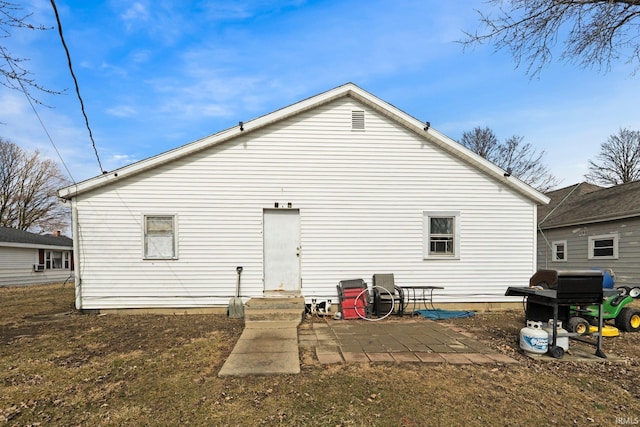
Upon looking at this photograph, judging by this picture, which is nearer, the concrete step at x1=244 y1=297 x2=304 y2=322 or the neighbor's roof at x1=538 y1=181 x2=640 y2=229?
the concrete step at x1=244 y1=297 x2=304 y2=322

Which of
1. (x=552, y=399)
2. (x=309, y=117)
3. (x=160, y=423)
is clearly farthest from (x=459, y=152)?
(x=160, y=423)

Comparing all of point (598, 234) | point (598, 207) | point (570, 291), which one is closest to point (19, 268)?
point (570, 291)

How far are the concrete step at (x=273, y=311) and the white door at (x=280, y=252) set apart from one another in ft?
2.96

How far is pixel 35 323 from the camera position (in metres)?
7.46

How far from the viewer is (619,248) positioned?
13312mm

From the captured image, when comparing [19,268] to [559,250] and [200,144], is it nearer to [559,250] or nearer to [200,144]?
[200,144]

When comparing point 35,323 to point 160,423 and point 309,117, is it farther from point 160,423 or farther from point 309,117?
point 309,117

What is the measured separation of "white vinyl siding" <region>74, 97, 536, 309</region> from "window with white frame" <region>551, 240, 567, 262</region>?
9621mm

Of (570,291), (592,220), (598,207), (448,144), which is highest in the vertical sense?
(448,144)

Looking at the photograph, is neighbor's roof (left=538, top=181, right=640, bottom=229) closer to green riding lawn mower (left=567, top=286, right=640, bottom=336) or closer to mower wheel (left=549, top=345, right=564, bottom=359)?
green riding lawn mower (left=567, top=286, right=640, bottom=336)

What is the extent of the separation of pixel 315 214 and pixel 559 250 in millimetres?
14752

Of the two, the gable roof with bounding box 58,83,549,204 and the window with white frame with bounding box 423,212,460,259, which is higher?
the gable roof with bounding box 58,83,549,204

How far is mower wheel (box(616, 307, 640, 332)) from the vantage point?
674 centimetres

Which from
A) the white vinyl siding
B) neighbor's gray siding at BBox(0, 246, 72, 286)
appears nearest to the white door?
the white vinyl siding
